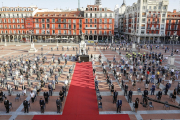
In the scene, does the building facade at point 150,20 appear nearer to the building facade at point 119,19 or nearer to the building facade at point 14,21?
the building facade at point 119,19

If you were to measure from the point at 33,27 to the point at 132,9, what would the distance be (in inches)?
1771

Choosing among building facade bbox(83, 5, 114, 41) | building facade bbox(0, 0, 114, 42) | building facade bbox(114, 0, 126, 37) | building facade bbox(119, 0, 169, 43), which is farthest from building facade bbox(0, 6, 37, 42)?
building facade bbox(114, 0, 126, 37)

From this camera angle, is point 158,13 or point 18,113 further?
point 158,13

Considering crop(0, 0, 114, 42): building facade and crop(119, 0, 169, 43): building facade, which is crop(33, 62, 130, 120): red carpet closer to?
crop(0, 0, 114, 42): building facade

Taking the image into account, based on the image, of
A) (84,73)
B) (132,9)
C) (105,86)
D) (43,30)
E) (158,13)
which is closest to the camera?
(105,86)

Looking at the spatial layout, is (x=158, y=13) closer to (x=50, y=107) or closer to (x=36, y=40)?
(x=36, y=40)

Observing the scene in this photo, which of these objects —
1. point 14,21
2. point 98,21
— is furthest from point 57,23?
point 14,21

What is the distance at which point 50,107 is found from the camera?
13531mm

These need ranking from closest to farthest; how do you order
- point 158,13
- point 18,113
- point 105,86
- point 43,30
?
point 18,113 < point 105,86 < point 158,13 < point 43,30

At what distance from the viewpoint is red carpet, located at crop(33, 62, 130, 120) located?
1210cm

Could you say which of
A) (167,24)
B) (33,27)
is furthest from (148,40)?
(33,27)

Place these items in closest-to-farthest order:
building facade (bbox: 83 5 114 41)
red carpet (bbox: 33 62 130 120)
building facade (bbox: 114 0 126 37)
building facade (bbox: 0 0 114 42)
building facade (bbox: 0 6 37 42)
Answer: red carpet (bbox: 33 62 130 120)
building facade (bbox: 83 5 114 41)
building facade (bbox: 0 0 114 42)
building facade (bbox: 0 6 37 42)
building facade (bbox: 114 0 126 37)

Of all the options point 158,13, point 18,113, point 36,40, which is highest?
point 158,13

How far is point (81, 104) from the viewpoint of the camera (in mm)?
14070
